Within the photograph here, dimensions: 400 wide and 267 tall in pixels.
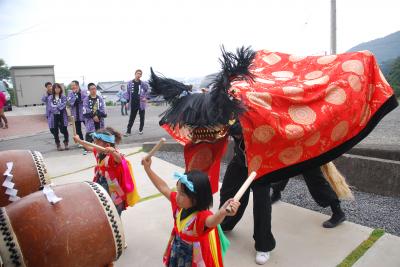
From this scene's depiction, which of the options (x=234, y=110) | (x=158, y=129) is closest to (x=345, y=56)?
(x=234, y=110)

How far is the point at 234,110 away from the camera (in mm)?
2174

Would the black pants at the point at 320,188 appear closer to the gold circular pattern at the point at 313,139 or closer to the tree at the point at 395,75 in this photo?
the gold circular pattern at the point at 313,139

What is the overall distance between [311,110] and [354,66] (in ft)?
1.65

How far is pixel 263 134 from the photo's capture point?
7.88ft

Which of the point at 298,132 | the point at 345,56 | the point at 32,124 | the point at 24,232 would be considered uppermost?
the point at 345,56

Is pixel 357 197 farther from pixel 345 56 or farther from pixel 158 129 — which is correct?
pixel 158 129

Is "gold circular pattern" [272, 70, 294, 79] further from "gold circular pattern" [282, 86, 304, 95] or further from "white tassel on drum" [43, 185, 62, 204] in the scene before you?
"white tassel on drum" [43, 185, 62, 204]

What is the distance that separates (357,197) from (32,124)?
11622mm

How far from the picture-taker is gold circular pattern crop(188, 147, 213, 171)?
2295mm

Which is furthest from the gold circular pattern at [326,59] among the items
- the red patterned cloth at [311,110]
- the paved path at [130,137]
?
the paved path at [130,137]

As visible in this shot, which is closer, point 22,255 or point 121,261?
point 22,255

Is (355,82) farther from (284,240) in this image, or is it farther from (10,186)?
(10,186)

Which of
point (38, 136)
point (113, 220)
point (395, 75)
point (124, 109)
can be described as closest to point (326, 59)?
point (113, 220)

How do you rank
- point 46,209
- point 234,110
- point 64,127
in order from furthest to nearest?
1. point 64,127
2. point 234,110
3. point 46,209
